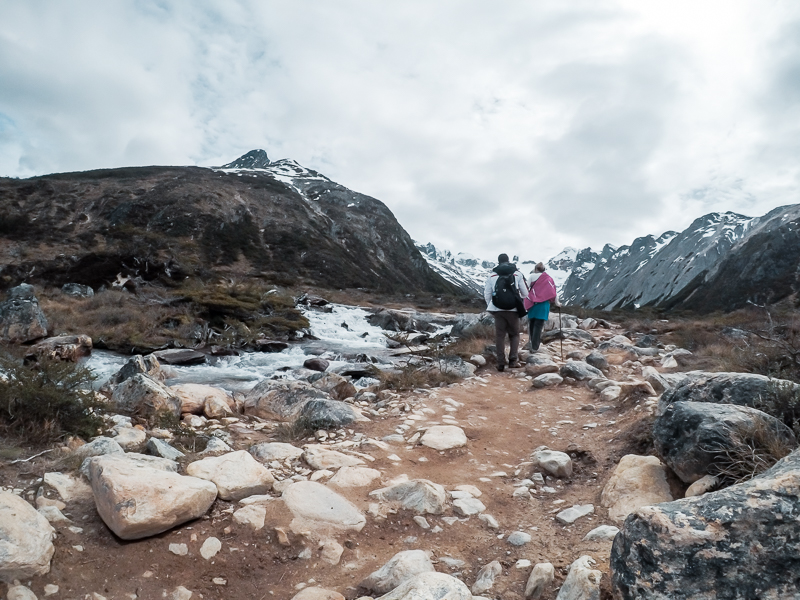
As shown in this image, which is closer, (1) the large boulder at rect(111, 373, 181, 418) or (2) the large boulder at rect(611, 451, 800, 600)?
(2) the large boulder at rect(611, 451, 800, 600)

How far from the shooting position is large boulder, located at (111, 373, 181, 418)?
213 inches

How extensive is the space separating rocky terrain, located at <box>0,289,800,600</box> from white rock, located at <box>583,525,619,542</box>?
13 mm

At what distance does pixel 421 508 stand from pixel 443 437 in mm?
1607

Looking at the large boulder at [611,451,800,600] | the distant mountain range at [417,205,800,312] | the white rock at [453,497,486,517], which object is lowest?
the white rock at [453,497,486,517]

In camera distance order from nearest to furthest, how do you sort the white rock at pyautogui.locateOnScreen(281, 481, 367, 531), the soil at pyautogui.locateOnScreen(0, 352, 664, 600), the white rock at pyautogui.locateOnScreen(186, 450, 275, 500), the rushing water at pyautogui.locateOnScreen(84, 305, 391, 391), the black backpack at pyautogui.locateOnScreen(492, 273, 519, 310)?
the soil at pyautogui.locateOnScreen(0, 352, 664, 600)
the white rock at pyautogui.locateOnScreen(281, 481, 367, 531)
the white rock at pyautogui.locateOnScreen(186, 450, 275, 500)
the black backpack at pyautogui.locateOnScreen(492, 273, 519, 310)
the rushing water at pyautogui.locateOnScreen(84, 305, 391, 391)

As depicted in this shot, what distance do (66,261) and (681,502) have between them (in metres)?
37.9

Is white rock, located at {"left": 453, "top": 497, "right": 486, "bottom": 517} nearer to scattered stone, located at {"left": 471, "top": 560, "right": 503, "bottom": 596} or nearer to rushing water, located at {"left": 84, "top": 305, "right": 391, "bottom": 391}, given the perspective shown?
scattered stone, located at {"left": 471, "top": 560, "right": 503, "bottom": 596}

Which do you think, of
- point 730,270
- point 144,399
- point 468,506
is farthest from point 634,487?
point 730,270

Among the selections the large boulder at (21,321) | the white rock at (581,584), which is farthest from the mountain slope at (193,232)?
the white rock at (581,584)

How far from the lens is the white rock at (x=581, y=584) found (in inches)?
80.6

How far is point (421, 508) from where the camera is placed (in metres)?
3.30

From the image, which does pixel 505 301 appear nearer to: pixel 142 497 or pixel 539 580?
pixel 539 580

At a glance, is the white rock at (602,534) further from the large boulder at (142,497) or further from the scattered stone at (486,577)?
the large boulder at (142,497)

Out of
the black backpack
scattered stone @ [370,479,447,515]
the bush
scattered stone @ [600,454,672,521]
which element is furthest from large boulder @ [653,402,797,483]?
the black backpack
